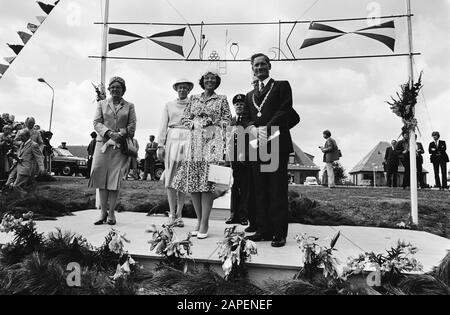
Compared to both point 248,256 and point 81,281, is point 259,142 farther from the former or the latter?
point 81,281

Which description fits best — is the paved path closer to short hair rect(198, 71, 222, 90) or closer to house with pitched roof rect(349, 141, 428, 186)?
short hair rect(198, 71, 222, 90)

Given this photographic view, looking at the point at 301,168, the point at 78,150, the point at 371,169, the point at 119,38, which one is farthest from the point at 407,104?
the point at 371,169

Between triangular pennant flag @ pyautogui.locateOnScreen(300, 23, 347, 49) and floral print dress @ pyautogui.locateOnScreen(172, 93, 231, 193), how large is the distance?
2.48 m

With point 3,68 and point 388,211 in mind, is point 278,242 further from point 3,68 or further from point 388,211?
point 3,68

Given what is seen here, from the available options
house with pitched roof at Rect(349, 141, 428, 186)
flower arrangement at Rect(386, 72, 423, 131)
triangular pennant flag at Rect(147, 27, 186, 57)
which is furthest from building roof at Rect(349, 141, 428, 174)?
triangular pennant flag at Rect(147, 27, 186, 57)

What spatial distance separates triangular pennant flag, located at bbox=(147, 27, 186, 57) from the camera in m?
5.61

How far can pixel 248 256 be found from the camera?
2393 mm

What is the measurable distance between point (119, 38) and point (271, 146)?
3517 millimetres

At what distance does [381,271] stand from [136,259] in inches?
69.7

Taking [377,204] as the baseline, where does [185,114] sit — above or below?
above

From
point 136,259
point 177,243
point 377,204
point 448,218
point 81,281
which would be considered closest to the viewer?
point 81,281

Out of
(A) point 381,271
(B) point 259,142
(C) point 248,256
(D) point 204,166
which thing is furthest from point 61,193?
(A) point 381,271

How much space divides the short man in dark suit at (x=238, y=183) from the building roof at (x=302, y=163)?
1862 inches

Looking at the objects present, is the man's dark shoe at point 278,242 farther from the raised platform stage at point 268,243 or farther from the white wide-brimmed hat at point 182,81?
the white wide-brimmed hat at point 182,81
